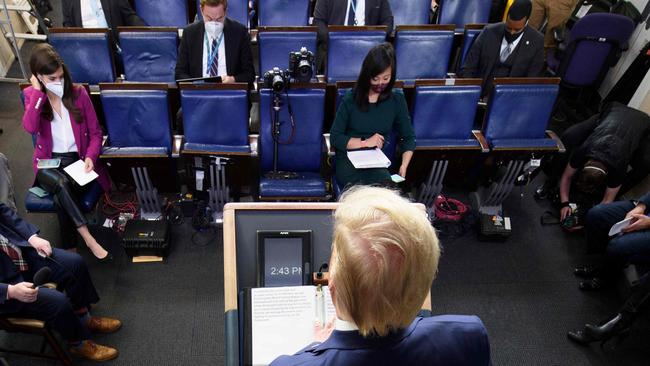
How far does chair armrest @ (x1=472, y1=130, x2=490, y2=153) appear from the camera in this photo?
10.9 ft

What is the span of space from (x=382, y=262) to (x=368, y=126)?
7.56ft

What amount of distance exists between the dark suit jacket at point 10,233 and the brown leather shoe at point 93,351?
52 centimetres

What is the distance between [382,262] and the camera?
795 mm

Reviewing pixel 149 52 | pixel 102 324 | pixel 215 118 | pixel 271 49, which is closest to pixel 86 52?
pixel 149 52

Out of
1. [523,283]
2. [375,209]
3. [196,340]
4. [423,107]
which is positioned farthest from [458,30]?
[375,209]

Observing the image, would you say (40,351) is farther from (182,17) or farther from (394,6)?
(394,6)

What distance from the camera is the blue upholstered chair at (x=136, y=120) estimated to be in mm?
3009

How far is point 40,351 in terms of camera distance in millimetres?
2504

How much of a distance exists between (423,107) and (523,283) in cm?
144

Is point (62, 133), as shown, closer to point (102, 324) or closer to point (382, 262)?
point (102, 324)

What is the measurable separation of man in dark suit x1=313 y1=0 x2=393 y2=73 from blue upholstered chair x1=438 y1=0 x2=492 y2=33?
737 millimetres

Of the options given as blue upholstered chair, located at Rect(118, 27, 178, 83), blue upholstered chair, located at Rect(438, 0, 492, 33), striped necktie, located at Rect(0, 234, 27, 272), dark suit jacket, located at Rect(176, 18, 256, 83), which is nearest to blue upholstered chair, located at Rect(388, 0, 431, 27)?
blue upholstered chair, located at Rect(438, 0, 492, 33)

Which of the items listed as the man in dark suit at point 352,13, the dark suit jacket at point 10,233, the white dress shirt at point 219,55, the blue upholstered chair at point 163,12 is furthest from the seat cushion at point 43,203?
the man in dark suit at point 352,13

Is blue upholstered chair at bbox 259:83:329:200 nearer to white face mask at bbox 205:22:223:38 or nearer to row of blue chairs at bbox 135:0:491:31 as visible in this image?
white face mask at bbox 205:22:223:38
